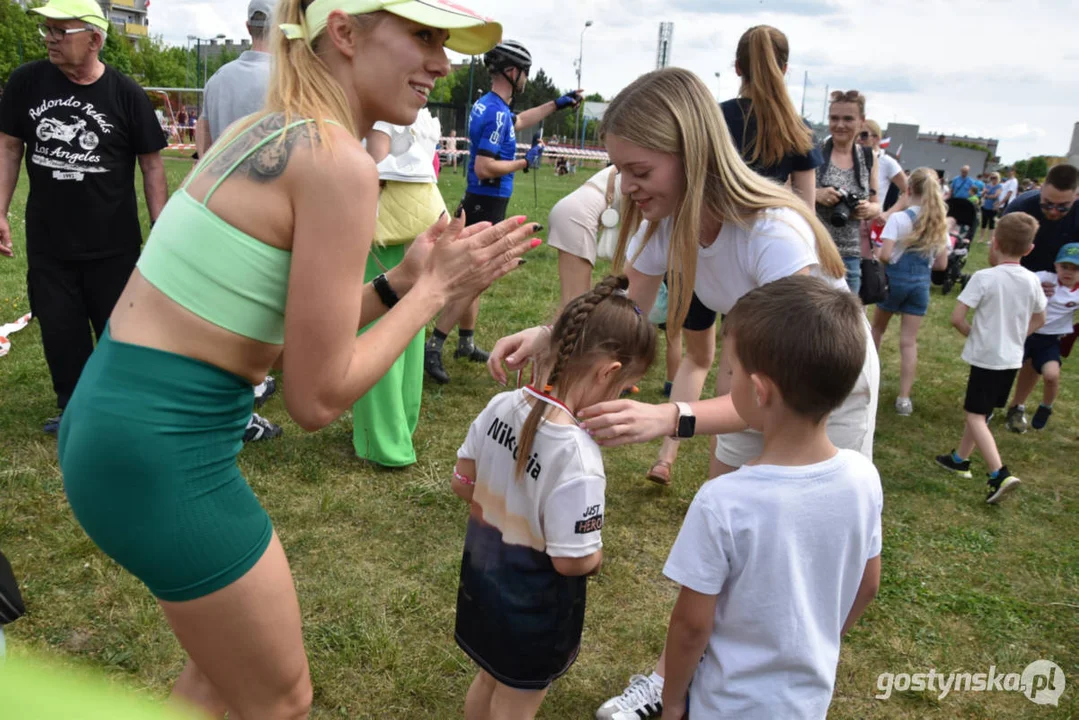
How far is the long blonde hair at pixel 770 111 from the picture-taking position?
Result: 3.87 metres

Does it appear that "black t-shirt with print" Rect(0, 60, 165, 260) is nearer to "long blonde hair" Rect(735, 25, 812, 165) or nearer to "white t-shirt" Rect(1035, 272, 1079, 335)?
"long blonde hair" Rect(735, 25, 812, 165)

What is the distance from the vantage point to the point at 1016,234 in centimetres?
495

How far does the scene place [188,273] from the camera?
1.44 m

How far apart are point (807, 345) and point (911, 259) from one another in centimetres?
512

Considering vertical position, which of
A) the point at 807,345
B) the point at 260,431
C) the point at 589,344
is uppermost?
the point at 807,345

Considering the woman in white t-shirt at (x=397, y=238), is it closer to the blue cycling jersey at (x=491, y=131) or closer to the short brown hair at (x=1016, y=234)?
the blue cycling jersey at (x=491, y=131)

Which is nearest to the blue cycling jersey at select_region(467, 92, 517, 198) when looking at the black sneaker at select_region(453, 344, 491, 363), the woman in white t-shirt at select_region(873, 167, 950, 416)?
the black sneaker at select_region(453, 344, 491, 363)

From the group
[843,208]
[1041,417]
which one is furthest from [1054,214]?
[843,208]

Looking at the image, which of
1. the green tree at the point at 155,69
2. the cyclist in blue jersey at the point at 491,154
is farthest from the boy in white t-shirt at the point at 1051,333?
the green tree at the point at 155,69

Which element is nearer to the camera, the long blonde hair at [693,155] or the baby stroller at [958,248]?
the long blonde hair at [693,155]

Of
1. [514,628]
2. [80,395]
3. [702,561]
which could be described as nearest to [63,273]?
[80,395]

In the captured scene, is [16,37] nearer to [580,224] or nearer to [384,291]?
[580,224]

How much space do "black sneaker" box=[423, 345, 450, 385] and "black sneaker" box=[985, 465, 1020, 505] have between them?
3.61 m

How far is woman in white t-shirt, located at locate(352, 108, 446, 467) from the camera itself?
393 cm
